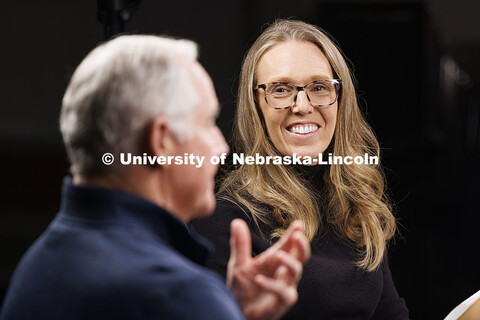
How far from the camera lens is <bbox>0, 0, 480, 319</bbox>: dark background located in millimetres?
2721

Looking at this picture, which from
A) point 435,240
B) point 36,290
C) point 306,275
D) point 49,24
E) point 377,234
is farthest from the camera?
point 435,240

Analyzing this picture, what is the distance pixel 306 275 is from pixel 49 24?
5.64 ft

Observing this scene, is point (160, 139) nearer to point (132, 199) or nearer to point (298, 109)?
point (132, 199)

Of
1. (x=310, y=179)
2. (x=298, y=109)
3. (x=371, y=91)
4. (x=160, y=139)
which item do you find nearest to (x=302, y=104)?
(x=298, y=109)

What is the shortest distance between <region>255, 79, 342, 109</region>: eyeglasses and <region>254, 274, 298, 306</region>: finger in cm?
74

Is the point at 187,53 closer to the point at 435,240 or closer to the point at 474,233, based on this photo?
the point at 435,240

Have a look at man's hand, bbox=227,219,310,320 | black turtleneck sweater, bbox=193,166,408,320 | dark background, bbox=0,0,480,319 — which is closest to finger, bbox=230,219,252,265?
man's hand, bbox=227,219,310,320

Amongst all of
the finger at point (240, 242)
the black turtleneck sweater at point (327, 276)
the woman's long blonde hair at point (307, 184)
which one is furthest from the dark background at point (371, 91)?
the finger at point (240, 242)

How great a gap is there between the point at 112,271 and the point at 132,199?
10 cm

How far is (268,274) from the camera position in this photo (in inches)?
38.1

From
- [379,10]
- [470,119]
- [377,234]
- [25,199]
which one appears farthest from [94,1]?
[470,119]

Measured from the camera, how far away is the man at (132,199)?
745mm

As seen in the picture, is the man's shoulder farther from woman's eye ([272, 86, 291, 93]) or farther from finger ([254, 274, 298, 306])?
woman's eye ([272, 86, 291, 93])

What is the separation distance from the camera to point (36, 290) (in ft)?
2.61
